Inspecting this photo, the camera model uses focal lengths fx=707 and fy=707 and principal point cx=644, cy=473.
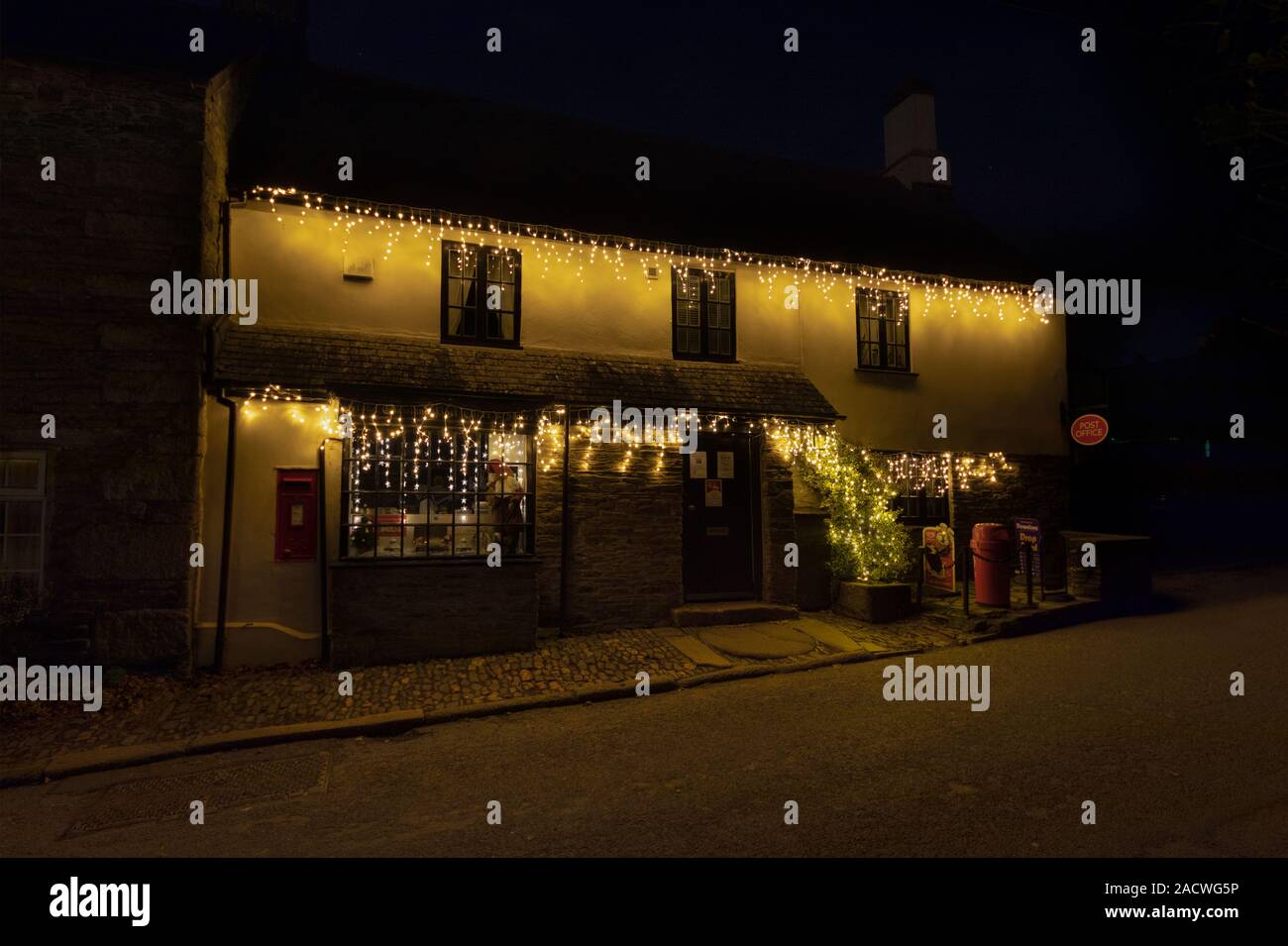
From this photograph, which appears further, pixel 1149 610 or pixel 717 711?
pixel 1149 610

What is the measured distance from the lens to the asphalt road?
13.2 feet

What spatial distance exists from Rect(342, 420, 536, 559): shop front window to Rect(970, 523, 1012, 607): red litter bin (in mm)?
6824

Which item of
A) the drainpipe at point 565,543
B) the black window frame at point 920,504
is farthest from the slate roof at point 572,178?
the black window frame at point 920,504

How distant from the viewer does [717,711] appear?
6727mm

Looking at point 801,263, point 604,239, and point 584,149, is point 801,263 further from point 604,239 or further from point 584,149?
point 584,149

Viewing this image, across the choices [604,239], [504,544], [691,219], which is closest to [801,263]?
[691,219]

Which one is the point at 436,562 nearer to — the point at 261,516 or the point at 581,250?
the point at 261,516

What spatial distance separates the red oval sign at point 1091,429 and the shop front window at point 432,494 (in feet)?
34.2

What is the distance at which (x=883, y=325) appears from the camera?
1267cm

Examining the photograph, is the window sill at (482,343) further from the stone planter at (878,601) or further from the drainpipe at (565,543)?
the stone planter at (878,601)

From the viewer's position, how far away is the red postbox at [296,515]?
852cm

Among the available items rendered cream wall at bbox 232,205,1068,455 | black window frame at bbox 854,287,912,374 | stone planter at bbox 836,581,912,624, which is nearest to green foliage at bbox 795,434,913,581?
stone planter at bbox 836,581,912,624

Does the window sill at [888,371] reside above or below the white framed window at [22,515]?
above

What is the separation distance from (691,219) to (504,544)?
20.3ft
